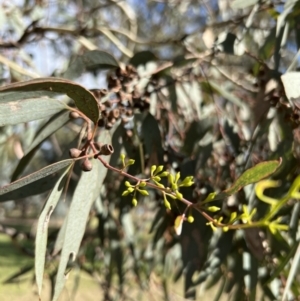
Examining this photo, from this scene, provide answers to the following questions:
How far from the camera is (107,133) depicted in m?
0.87

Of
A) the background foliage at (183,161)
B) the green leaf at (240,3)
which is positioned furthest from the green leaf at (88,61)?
the green leaf at (240,3)

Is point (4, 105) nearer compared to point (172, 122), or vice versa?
point (4, 105)

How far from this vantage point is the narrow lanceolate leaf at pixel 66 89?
0.59m

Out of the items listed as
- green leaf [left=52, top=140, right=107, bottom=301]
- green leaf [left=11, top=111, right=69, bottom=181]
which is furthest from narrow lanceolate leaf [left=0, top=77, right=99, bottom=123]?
green leaf [left=11, top=111, right=69, bottom=181]

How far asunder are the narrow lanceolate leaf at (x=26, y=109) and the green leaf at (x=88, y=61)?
27 cm

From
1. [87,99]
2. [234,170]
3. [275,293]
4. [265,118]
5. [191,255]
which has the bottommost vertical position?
[275,293]

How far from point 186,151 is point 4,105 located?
23.4 inches

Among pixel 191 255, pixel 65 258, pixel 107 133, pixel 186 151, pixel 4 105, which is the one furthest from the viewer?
pixel 186 151

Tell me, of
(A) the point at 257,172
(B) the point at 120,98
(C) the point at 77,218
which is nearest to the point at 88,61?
(B) the point at 120,98

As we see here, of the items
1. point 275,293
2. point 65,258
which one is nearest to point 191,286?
point 275,293

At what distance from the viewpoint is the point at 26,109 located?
636 mm

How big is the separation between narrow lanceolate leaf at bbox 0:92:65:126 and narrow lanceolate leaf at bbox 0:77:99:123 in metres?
0.02

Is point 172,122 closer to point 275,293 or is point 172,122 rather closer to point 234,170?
point 234,170

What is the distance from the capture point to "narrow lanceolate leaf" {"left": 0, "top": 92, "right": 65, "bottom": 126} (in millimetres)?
617
